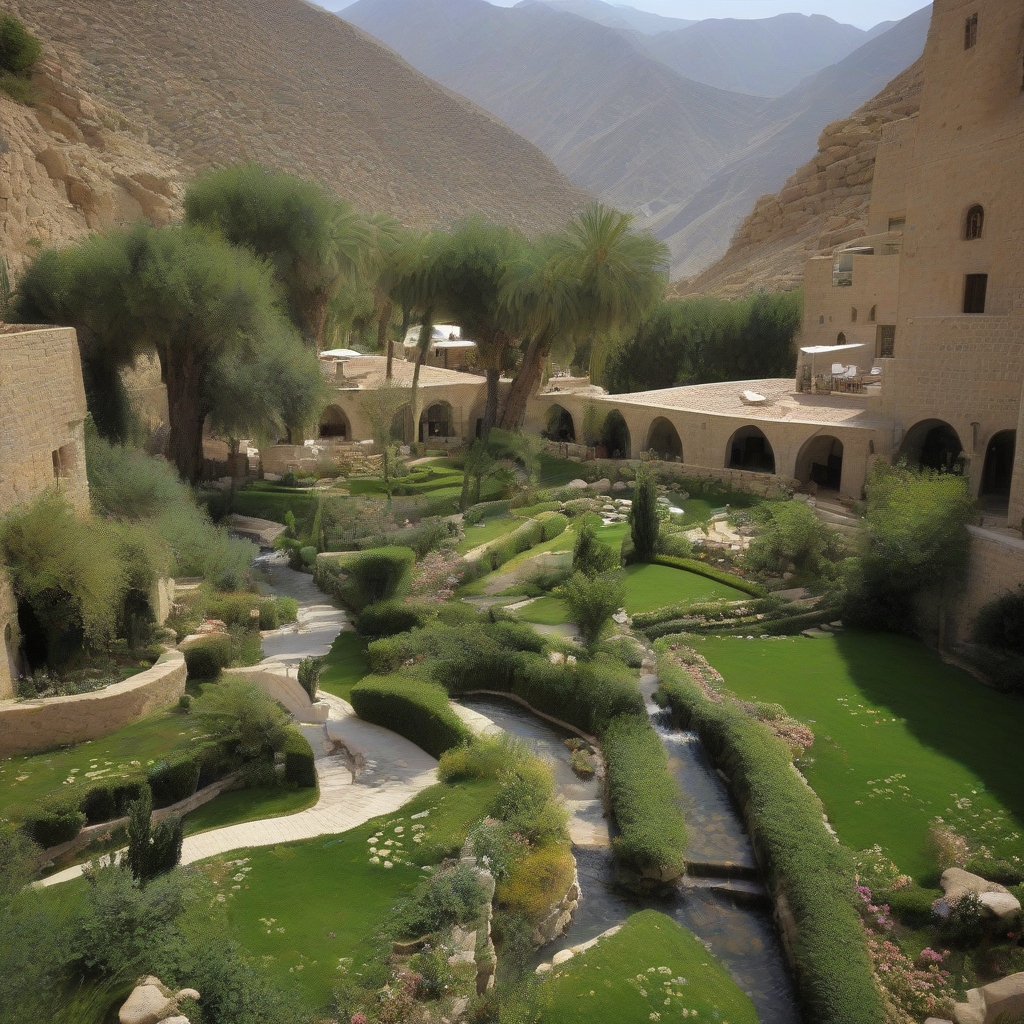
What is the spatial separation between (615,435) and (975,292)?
48.1 feet

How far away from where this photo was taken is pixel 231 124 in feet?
240

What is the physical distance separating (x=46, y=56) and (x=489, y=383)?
26.1 meters

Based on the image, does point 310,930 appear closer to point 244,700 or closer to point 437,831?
point 437,831

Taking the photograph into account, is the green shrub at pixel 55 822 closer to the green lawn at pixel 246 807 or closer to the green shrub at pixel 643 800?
the green lawn at pixel 246 807

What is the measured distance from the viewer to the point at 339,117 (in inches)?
3723

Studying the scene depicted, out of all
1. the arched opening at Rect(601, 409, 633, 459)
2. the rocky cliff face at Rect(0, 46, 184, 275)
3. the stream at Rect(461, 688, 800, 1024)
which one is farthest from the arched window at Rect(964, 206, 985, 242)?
the rocky cliff face at Rect(0, 46, 184, 275)

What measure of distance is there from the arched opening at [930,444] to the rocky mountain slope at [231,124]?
2900 cm

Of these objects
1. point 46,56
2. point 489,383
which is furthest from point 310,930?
point 46,56

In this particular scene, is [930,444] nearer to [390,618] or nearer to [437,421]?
[390,618]

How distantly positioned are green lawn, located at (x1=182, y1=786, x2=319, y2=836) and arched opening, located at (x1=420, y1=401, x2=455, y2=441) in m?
30.2

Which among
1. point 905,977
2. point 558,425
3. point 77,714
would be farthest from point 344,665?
point 558,425

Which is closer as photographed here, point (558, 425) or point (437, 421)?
point (558, 425)

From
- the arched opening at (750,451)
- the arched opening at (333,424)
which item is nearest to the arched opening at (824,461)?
the arched opening at (750,451)

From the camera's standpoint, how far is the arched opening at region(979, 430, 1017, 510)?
24391mm
